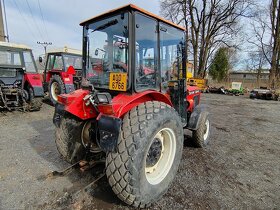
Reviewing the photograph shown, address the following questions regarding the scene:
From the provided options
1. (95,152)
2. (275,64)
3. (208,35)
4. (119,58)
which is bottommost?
(95,152)

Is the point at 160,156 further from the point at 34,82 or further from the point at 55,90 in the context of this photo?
the point at 55,90

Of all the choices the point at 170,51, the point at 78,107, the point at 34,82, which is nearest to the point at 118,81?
the point at 78,107

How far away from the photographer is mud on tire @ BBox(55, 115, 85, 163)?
2.88 meters

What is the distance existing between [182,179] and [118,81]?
1.68 metres

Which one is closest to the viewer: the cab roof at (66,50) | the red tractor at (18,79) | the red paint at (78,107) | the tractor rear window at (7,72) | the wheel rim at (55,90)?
the red paint at (78,107)

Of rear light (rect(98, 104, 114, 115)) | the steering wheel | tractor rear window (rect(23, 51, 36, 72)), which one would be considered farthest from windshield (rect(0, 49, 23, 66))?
rear light (rect(98, 104, 114, 115))

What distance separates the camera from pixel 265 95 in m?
15.2

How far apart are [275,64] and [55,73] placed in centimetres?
2140

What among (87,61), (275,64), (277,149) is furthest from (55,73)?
(275,64)

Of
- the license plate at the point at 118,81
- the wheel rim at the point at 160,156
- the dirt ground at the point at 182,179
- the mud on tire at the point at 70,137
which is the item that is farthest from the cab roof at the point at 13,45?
the wheel rim at the point at 160,156

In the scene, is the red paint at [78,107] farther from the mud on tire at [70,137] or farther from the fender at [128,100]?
the fender at [128,100]

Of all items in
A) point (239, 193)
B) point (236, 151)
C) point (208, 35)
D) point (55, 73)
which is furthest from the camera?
point (208, 35)

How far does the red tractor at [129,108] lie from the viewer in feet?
6.93

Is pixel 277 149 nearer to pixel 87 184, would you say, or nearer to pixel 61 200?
pixel 87 184
